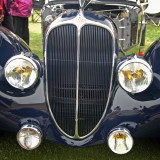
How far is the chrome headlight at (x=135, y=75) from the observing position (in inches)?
94.7

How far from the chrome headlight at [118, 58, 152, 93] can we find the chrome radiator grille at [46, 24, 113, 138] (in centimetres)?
20

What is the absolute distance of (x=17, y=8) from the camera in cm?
589

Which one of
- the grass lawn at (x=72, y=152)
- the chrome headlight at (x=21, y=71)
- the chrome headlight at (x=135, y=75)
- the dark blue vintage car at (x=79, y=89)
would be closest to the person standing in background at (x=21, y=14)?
the grass lawn at (x=72, y=152)

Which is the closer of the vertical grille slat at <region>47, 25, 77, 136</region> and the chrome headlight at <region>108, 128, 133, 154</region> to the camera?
the chrome headlight at <region>108, 128, 133, 154</region>

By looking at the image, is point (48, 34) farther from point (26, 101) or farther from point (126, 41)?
point (126, 41)

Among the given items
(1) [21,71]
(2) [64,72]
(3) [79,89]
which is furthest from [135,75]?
(1) [21,71]

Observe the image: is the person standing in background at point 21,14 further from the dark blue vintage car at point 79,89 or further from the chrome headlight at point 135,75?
the chrome headlight at point 135,75

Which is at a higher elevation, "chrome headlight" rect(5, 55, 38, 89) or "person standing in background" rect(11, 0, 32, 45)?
"chrome headlight" rect(5, 55, 38, 89)

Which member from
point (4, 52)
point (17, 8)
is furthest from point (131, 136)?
point (17, 8)

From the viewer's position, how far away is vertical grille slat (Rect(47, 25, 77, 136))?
254cm

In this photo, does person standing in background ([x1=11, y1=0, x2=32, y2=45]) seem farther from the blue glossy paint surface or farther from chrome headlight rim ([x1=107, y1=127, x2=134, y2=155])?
chrome headlight rim ([x1=107, y1=127, x2=134, y2=155])

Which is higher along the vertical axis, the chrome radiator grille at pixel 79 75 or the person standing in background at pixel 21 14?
the chrome radiator grille at pixel 79 75

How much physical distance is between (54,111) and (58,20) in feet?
2.60

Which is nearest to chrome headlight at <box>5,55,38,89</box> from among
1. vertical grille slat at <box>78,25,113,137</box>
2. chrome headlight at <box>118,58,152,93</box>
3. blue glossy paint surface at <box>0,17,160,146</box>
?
blue glossy paint surface at <box>0,17,160,146</box>
